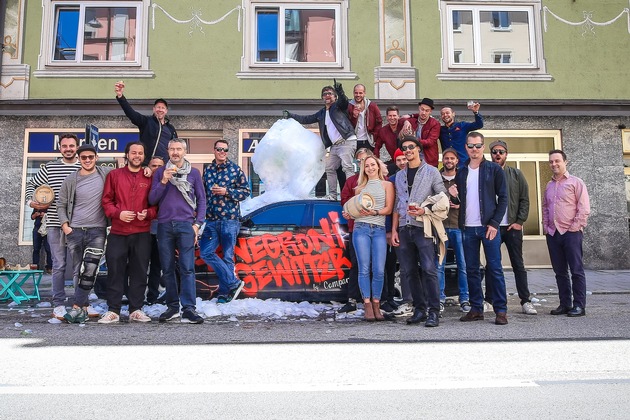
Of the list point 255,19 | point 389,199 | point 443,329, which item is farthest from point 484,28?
point 443,329

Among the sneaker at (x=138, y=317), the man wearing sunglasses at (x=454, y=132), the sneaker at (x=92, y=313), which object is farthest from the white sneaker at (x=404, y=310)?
the sneaker at (x=92, y=313)

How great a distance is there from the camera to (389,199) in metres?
5.79

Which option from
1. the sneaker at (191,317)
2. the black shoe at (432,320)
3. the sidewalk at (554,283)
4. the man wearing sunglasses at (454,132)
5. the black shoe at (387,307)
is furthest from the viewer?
the sidewalk at (554,283)

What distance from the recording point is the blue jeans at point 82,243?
18.7ft

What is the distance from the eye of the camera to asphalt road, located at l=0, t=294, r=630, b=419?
2.89m

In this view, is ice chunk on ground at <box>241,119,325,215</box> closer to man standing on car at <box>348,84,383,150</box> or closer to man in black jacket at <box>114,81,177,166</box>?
man standing on car at <box>348,84,383,150</box>

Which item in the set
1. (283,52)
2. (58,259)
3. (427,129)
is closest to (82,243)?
(58,259)

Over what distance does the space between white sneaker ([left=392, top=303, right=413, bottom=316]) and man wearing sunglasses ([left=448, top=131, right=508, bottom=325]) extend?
2.06ft

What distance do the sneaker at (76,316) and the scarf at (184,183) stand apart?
5.24 feet

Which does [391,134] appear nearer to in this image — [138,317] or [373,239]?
[373,239]

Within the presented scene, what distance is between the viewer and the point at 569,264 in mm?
6312

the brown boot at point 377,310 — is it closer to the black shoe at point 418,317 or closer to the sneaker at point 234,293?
the black shoe at point 418,317

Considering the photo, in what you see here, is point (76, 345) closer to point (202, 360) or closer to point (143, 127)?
point (202, 360)

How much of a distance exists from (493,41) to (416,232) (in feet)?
30.4
